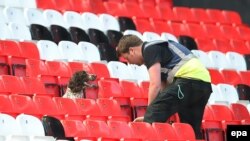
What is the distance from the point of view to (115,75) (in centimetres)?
1076

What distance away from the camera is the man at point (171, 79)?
8375 millimetres

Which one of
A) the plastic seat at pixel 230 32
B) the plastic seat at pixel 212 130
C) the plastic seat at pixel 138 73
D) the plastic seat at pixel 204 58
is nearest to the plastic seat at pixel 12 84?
the plastic seat at pixel 212 130

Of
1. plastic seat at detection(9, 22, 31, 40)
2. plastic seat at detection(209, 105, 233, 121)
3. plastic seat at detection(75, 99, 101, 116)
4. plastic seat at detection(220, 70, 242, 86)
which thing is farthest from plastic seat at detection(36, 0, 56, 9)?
plastic seat at detection(75, 99, 101, 116)

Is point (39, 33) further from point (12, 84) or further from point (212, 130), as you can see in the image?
point (212, 130)

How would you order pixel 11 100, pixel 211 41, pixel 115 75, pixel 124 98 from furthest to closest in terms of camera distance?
pixel 211 41, pixel 115 75, pixel 124 98, pixel 11 100

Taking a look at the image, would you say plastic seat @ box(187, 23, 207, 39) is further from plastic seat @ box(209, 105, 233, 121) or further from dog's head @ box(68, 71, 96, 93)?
dog's head @ box(68, 71, 96, 93)

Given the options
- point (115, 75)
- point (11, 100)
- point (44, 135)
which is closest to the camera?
point (44, 135)

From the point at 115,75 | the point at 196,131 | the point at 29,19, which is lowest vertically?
the point at 196,131

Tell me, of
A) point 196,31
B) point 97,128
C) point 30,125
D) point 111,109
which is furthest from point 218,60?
point 30,125

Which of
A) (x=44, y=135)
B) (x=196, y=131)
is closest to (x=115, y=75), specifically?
(x=196, y=131)

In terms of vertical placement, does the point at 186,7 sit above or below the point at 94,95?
above

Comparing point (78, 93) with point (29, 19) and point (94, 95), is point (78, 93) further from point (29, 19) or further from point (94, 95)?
point (29, 19)

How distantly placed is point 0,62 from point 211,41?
3.74 m

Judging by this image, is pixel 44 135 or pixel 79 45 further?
pixel 79 45
